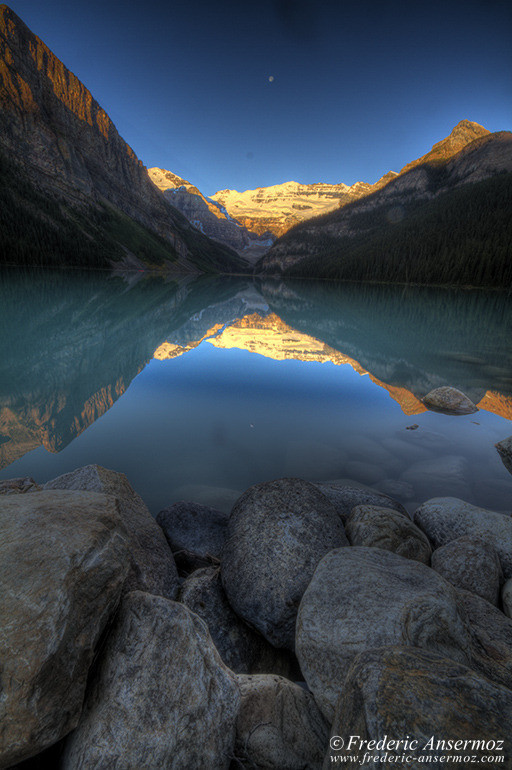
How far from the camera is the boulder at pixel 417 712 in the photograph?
1.78m

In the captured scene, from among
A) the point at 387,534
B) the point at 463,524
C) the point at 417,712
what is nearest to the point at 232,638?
the point at 387,534

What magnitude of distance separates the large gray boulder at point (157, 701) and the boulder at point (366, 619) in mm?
841

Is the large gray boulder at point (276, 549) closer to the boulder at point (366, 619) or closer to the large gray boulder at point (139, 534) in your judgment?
the boulder at point (366, 619)

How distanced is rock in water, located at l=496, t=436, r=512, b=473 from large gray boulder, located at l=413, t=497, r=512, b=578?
11.0 feet

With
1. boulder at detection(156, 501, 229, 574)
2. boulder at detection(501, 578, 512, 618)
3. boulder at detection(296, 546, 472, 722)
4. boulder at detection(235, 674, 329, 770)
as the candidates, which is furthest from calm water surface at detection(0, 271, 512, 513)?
boulder at detection(235, 674, 329, 770)

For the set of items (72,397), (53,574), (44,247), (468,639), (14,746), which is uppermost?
(44,247)

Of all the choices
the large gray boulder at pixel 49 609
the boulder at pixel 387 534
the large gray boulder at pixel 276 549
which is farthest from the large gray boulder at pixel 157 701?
the boulder at pixel 387 534

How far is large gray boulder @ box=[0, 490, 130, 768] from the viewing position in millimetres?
2059

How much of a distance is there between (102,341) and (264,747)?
20140 millimetres

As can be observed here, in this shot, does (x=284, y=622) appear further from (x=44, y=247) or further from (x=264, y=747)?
(x=44, y=247)

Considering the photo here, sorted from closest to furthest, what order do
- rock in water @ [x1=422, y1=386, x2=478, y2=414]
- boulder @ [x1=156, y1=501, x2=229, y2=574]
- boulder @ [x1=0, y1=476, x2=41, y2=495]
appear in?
boulder @ [x1=0, y1=476, x2=41, y2=495] < boulder @ [x1=156, y1=501, x2=229, y2=574] < rock in water @ [x1=422, y1=386, x2=478, y2=414]

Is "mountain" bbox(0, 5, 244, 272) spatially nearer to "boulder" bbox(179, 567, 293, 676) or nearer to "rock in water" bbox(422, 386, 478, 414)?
"rock in water" bbox(422, 386, 478, 414)

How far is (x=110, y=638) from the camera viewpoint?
9.17 feet

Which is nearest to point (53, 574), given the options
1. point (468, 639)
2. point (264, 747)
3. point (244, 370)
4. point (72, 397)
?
point (264, 747)
